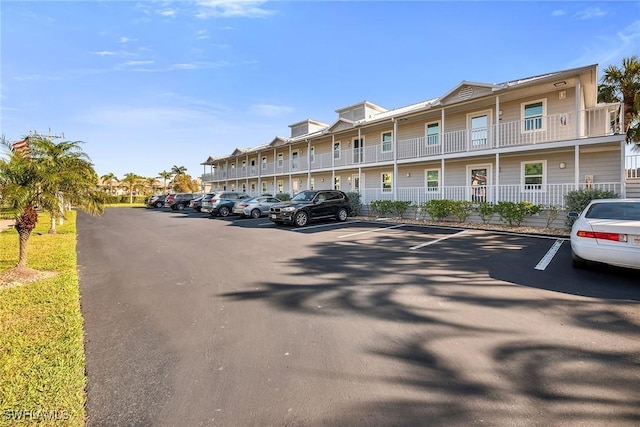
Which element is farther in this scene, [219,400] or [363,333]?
[363,333]

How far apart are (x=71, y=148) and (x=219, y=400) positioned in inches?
322

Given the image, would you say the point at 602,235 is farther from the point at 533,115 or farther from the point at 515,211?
the point at 533,115

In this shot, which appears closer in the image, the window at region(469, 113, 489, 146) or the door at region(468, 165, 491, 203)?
the door at region(468, 165, 491, 203)

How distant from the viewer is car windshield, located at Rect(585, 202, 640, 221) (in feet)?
18.8

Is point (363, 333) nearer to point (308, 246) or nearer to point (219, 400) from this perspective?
point (219, 400)

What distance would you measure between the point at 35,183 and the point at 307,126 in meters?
26.9

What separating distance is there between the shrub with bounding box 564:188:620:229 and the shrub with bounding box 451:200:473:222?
130 inches

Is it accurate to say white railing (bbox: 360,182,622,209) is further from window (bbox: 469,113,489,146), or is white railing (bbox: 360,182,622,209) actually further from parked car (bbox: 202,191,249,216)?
parked car (bbox: 202,191,249,216)

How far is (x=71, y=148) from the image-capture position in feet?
25.7

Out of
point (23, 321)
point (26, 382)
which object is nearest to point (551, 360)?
point (26, 382)

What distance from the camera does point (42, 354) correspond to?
313cm

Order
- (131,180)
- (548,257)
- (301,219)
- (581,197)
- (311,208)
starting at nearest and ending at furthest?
1. (548,257)
2. (581,197)
3. (301,219)
4. (311,208)
5. (131,180)

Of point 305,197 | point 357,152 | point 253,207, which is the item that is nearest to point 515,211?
point 305,197

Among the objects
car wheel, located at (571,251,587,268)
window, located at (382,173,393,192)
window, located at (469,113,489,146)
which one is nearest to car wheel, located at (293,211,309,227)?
window, located at (382,173,393,192)
